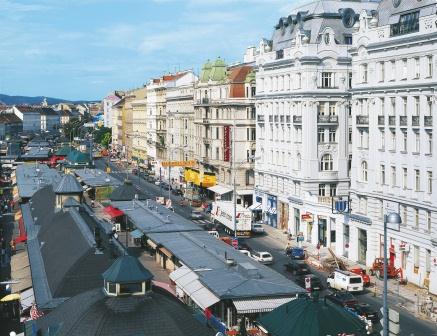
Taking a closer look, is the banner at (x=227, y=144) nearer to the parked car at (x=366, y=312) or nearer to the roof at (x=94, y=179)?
the roof at (x=94, y=179)

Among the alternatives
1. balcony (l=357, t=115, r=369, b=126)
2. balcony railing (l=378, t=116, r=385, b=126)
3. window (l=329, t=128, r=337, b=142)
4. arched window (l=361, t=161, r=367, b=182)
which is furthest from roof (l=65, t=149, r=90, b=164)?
balcony railing (l=378, t=116, r=385, b=126)

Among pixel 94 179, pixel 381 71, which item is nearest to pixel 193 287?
pixel 381 71

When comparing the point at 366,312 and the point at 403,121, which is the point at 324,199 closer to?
the point at 403,121

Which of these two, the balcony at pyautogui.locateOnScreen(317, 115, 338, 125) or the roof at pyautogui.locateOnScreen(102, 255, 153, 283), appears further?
the balcony at pyautogui.locateOnScreen(317, 115, 338, 125)

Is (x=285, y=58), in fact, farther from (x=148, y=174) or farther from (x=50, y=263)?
(x=148, y=174)

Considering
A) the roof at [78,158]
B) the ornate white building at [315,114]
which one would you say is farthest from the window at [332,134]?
the roof at [78,158]

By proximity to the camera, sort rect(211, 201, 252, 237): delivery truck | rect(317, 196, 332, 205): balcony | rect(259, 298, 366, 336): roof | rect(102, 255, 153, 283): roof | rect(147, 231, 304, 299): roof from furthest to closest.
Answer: rect(211, 201, 252, 237): delivery truck
rect(317, 196, 332, 205): balcony
rect(147, 231, 304, 299): roof
rect(102, 255, 153, 283): roof
rect(259, 298, 366, 336): roof

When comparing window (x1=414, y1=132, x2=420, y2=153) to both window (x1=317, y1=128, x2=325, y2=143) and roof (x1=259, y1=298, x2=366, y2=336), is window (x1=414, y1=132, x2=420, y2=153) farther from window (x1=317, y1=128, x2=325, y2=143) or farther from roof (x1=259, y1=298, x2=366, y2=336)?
roof (x1=259, y1=298, x2=366, y2=336)
